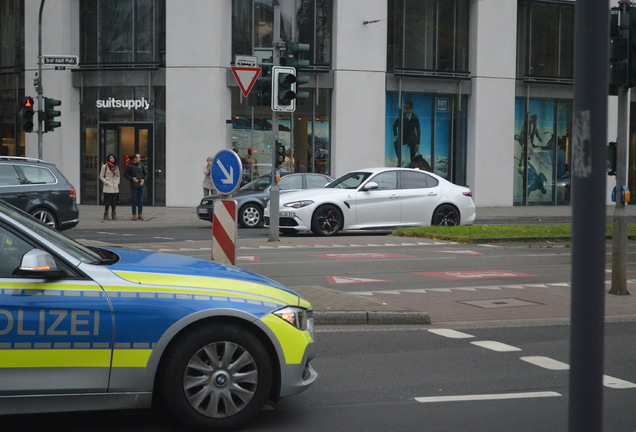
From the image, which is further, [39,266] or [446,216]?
[446,216]

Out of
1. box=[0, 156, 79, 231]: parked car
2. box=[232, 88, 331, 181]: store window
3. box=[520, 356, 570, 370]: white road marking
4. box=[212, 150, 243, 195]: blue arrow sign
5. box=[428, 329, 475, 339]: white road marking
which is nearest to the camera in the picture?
box=[520, 356, 570, 370]: white road marking

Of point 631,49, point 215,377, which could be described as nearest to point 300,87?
point 631,49

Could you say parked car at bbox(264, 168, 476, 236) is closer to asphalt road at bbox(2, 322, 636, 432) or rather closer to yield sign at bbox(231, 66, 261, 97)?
yield sign at bbox(231, 66, 261, 97)

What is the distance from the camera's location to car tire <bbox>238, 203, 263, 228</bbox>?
980 inches

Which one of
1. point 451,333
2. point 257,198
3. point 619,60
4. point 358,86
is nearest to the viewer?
point 451,333

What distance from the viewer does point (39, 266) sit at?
5078 mm

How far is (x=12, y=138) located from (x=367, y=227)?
66.0 feet

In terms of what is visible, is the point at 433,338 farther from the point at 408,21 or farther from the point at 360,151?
the point at 408,21

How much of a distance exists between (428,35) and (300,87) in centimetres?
582

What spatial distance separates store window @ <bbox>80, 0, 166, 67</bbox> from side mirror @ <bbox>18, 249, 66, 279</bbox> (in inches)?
1170

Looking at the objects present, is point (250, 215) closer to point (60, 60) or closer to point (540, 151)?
point (60, 60)

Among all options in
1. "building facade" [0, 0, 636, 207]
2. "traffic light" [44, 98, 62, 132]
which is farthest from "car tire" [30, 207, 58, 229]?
"building facade" [0, 0, 636, 207]

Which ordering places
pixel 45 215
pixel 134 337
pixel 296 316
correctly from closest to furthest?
pixel 134 337
pixel 296 316
pixel 45 215

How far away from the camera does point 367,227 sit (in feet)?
71.8
